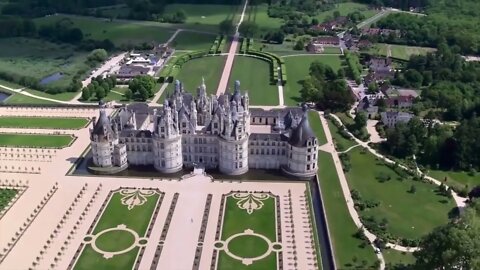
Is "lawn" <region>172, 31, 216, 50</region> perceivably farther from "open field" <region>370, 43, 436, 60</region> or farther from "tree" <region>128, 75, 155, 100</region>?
"open field" <region>370, 43, 436, 60</region>

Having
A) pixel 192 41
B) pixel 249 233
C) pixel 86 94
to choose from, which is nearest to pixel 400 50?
pixel 192 41

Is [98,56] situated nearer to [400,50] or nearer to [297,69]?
[297,69]

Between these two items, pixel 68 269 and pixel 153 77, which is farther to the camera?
pixel 153 77

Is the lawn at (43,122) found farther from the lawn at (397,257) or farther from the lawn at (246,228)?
the lawn at (397,257)

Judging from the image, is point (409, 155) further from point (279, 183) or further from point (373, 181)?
point (279, 183)

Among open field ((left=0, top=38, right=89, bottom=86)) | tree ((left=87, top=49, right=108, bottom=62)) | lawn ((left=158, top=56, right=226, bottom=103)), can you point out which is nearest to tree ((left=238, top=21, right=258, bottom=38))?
lawn ((left=158, top=56, right=226, bottom=103))

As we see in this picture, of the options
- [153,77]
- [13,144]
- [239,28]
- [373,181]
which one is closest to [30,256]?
[13,144]
